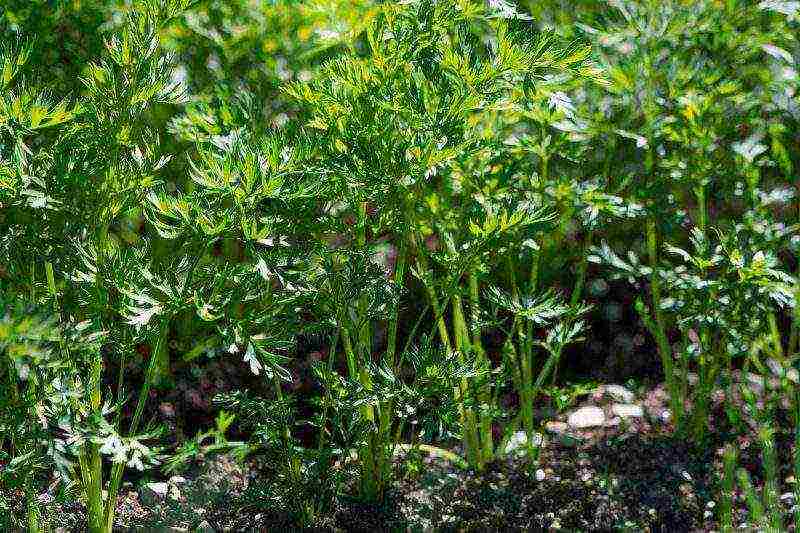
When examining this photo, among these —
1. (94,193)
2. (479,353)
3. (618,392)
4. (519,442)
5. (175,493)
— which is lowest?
(618,392)

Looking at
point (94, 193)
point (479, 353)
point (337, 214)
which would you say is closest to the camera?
point (94, 193)

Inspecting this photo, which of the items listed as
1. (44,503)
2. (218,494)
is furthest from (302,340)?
(44,503)

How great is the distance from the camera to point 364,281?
2.58 metres

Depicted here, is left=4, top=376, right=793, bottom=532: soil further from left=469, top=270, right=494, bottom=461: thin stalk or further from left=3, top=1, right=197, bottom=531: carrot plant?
left=3, top=1, right=197, bottom=531: carrot plant

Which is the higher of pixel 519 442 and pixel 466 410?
pixel 466 410

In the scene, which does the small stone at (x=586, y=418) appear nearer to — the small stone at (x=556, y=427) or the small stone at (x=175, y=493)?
the small stone at (x=556, y=427)

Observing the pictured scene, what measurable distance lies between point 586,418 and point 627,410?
0.14 m

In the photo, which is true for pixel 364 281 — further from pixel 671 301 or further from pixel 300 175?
pixel 671 301

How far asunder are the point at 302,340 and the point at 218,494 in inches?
35.8

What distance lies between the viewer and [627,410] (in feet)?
11.5

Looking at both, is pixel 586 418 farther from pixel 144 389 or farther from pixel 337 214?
pixel 144 389

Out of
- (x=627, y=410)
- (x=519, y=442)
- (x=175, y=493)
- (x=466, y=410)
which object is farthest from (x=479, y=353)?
(x=175, y=493)

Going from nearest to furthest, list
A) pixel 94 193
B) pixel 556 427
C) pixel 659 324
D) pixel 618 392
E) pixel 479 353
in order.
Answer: pixel 94 193 → pixel 479 353 → pixel 659 324 → pixel 556 427 → pixel 618 392

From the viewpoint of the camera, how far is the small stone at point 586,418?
3.46 meters
